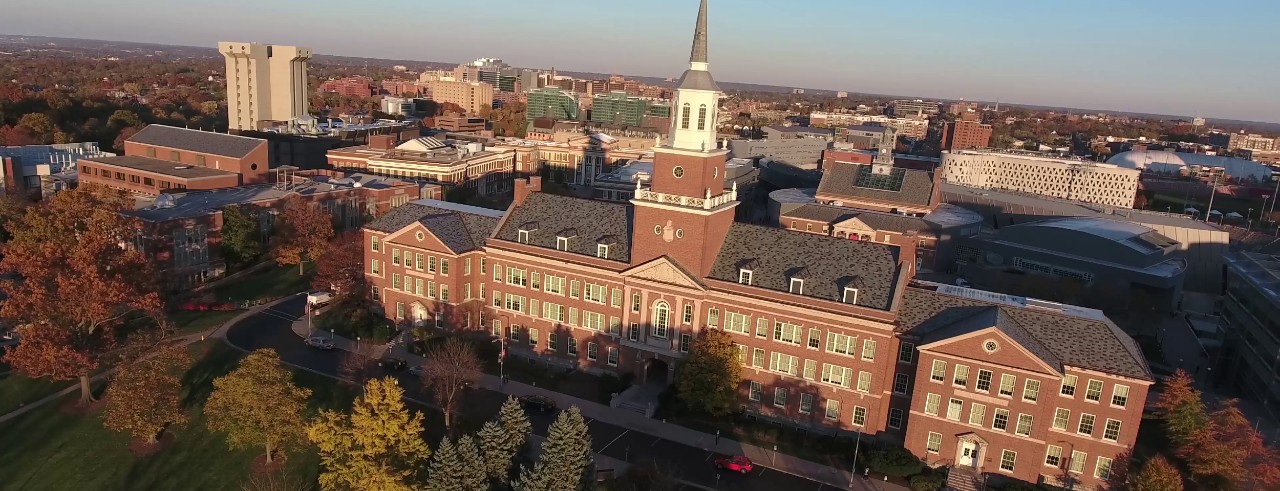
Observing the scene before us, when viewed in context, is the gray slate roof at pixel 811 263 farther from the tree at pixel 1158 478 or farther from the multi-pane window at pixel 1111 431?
the tree at pixel 1158 478

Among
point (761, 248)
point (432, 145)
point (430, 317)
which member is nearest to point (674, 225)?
point (761, 248)

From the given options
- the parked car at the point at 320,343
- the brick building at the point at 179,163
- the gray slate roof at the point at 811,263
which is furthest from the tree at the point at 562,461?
the brick building at the point at 179,163

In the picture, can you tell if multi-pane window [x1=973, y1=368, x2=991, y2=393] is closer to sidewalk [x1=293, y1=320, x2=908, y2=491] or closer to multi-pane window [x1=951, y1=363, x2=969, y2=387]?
multi-pane window [x1=951, y1=363, x2=969, y2=387]

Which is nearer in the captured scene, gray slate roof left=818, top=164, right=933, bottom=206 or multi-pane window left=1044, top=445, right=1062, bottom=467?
multi-pane window left=1044, top=445, right=1062, bottom=467

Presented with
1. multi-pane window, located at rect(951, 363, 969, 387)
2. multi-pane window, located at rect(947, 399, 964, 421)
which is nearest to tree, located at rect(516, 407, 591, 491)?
multi-pane window, located at rect(947, 399, 964, 421)

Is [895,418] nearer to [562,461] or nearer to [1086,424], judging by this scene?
[1086,424]
